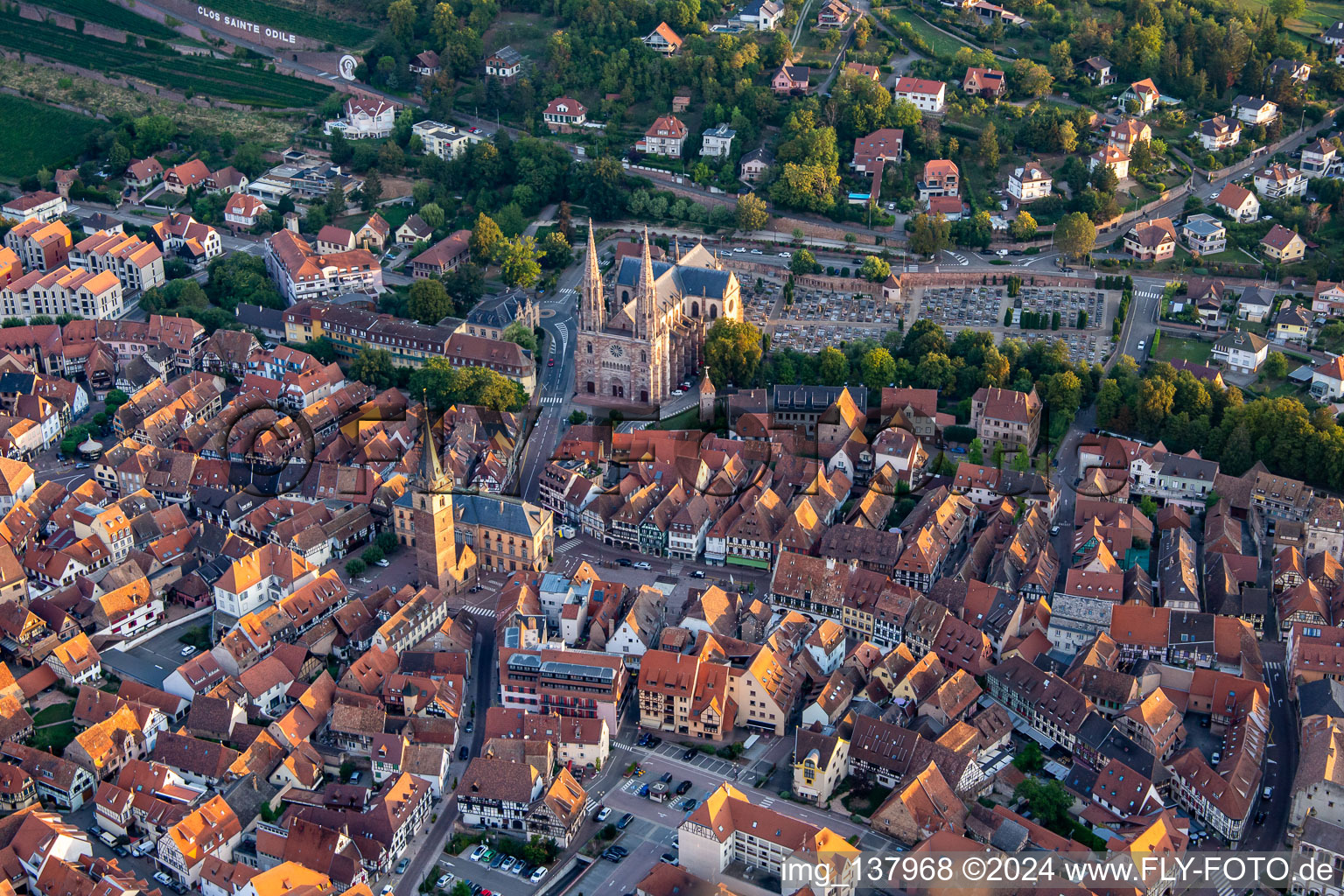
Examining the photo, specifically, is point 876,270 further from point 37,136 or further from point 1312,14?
point 37,136

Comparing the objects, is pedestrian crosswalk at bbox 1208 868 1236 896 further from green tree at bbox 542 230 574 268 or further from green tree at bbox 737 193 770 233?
green tree at bbox 542 230 574 268

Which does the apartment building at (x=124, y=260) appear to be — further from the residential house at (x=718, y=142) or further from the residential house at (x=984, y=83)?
the residential house at (x=984, y=83)

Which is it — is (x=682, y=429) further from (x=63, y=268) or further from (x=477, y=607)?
(x=63, y=268)

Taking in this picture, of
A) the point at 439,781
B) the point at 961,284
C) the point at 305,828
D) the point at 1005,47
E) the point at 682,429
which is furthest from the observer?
the point at 1005,47

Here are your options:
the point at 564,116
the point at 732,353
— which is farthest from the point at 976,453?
the point at 564,116

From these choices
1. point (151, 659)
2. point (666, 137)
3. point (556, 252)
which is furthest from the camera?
point (666, 137)

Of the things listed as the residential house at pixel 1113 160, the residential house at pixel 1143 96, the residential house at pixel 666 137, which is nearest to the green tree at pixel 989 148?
the residential house at pixel 1113 160

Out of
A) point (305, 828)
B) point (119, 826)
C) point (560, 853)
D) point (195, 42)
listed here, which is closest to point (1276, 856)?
point (560, 853)
